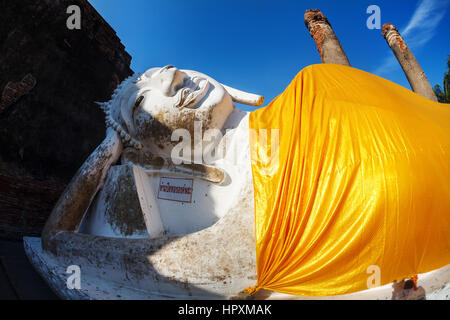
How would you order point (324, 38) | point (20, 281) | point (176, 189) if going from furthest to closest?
point (324, 38)
point (176, 189)
point (20, 281)

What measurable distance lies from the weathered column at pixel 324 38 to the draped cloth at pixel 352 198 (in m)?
4.13

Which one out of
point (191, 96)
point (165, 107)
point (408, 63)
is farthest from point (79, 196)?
point (408, 63)

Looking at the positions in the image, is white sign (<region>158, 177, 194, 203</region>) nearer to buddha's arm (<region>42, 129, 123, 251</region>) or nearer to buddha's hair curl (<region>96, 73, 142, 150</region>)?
buddha's hair curl (<region>96, 73, 142, 150</region>)

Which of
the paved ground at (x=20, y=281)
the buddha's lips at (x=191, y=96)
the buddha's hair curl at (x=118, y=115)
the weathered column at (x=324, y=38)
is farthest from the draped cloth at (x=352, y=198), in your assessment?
the weathered column at (x=324, y=38)

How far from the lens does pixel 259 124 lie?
1.78m

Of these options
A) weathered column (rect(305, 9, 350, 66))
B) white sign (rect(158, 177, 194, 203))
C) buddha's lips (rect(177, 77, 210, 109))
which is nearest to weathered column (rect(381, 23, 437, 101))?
weathered column (rect(305, 9, 350, 66))

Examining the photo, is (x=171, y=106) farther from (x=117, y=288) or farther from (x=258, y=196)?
(x=117, y=288)

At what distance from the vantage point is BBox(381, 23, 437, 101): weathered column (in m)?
5.82

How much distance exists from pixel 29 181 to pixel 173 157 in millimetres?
2427

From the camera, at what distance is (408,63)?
6.25 meters

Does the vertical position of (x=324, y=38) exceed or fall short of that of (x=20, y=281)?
it exceeds it

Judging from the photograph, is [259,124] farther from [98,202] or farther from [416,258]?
[98,202]

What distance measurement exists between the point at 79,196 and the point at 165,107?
98cm

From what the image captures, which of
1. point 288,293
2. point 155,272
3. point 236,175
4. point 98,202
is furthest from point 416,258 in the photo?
point 98,202
